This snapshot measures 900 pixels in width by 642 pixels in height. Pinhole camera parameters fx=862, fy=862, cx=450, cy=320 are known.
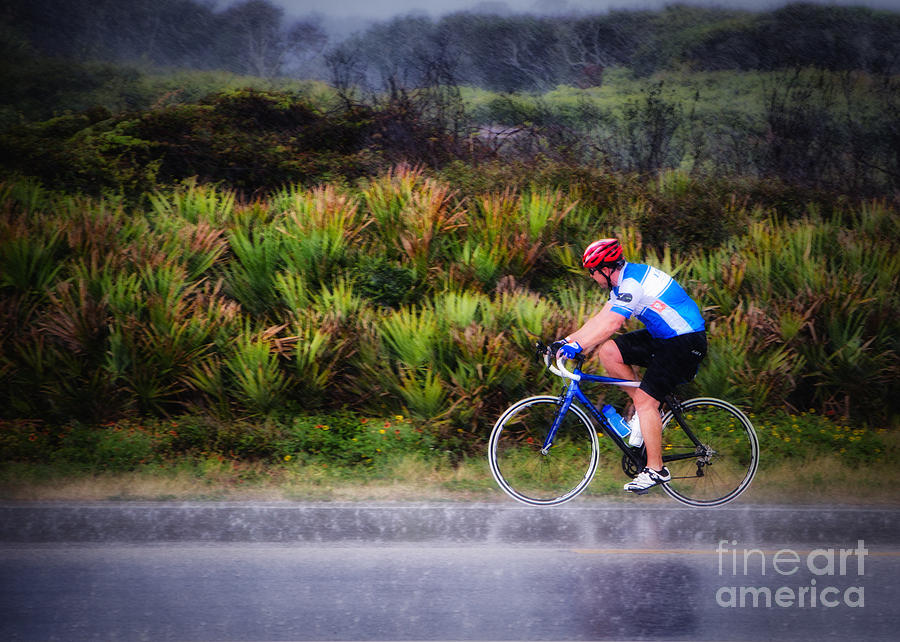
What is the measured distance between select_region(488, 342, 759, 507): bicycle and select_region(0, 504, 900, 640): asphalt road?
9.7 inches

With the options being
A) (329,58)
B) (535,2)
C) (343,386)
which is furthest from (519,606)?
(535,2)

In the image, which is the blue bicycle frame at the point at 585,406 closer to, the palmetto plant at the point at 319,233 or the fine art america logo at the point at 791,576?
the fine art america logo at the point at 791,576

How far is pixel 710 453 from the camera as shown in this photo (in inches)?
253

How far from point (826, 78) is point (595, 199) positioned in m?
9.20

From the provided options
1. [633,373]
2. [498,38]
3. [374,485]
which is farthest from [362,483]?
[498,38]

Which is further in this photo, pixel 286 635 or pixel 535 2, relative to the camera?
pixel 535 2

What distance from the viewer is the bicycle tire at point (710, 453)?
645 centimetres

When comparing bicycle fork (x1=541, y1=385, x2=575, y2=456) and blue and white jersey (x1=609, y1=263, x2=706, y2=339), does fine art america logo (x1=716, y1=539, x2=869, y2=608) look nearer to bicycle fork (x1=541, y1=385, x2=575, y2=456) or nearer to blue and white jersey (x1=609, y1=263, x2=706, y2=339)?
bicycle fork (x1=541, y1=385, x2=575, y2=456)

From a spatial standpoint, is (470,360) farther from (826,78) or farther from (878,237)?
(826,78)

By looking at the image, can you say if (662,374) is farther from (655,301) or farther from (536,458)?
(536,458)

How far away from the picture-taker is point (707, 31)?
737 inches

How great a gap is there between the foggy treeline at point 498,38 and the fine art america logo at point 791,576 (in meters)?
13.5

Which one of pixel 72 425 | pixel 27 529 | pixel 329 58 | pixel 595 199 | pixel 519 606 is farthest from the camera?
pixel 329 58

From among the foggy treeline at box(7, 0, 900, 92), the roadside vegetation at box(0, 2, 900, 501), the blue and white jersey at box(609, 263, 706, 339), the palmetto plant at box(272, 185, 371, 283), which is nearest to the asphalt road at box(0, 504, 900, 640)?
the roadside vegetation at box(0, 2, 900, 501)
